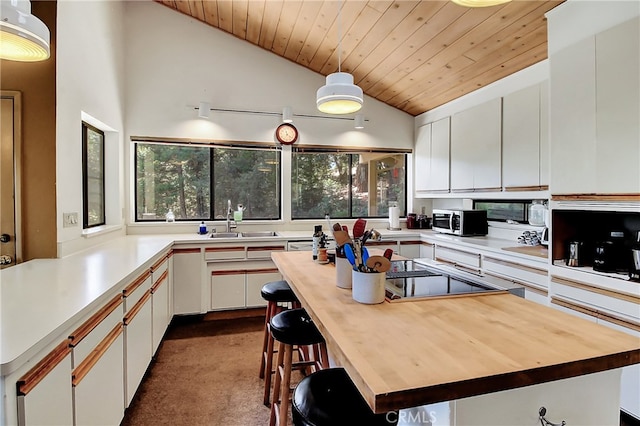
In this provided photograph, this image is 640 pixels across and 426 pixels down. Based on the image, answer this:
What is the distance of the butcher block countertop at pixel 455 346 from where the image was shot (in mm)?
814

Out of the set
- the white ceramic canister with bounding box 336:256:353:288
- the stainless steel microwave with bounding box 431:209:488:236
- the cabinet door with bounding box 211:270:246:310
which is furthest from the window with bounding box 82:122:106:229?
the stainless steel microwave with bounding box 431:209:488:236

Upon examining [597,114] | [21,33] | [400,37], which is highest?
[400,37]

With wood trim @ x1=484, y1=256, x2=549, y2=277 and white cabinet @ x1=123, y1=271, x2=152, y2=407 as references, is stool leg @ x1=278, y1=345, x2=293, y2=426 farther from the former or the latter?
wood trim @ x1=484, y1=256, x2=549, y2=277

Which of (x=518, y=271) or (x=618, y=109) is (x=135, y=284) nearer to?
(x=518, y=271)

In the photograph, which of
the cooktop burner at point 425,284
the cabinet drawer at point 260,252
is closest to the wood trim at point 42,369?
the cooktop burner at point 425,284

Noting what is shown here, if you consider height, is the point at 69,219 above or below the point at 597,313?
above

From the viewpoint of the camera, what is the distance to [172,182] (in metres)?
4.18

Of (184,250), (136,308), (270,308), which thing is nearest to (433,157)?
(270,308)

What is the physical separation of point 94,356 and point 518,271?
2.96 metres

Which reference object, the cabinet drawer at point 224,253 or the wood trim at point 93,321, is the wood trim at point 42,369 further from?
the cabinet drawer at point 224,253

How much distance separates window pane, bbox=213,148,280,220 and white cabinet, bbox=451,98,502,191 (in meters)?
2.16

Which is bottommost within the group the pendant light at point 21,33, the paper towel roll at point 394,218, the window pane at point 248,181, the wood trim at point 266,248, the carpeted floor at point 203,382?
the carpeted floor at point 203,382

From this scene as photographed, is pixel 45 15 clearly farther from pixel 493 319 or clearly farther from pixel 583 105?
pixel 583 105

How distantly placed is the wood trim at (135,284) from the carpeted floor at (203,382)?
2.48 ft
